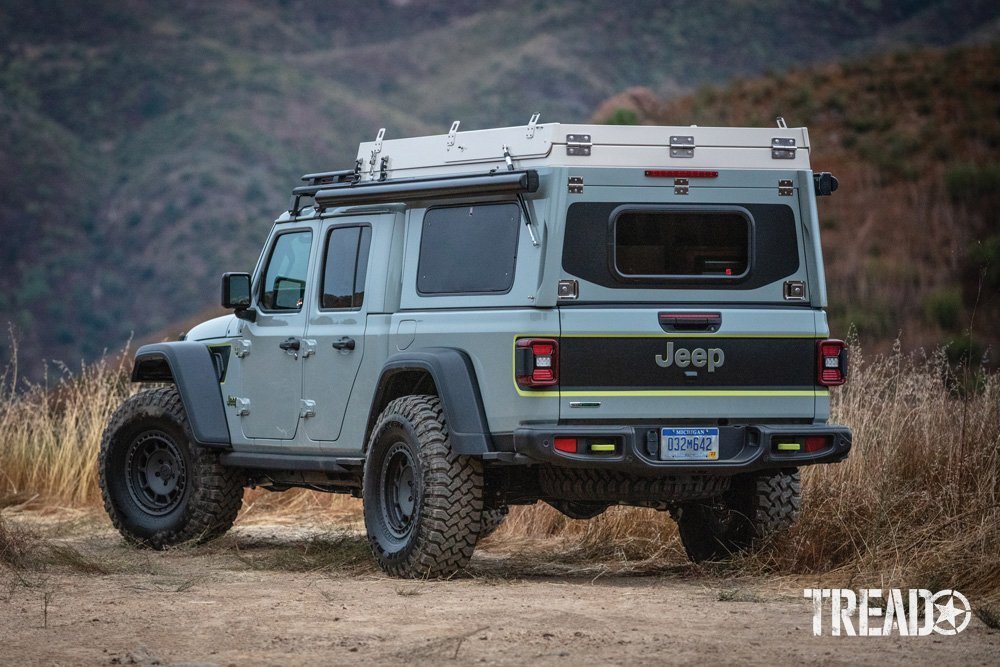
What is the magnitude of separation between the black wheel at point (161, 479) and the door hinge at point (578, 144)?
359 cm

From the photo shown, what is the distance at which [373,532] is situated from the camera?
351 inches

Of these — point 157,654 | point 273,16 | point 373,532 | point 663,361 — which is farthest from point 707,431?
point 273,16

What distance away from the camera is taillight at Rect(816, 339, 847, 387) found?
8.41 m

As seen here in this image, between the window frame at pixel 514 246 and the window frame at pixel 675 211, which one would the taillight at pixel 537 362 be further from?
the window frame at pixel 675 211

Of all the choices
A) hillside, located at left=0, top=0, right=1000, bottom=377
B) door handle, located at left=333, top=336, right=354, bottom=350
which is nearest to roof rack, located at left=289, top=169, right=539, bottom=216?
door handle, located at left=333, top=336, right=354, bottom=350

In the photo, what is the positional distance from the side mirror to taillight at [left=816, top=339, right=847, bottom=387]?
12.1 feet

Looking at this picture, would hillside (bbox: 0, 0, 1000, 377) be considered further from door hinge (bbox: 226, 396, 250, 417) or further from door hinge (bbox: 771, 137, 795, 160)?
door hinge (bbox: 771, 137, 795, 160)

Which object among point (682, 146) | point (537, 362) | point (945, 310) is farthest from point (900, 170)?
point (537, 362)

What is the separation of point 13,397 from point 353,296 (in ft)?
21.3

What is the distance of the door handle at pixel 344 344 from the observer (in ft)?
30.1

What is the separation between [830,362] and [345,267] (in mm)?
2884

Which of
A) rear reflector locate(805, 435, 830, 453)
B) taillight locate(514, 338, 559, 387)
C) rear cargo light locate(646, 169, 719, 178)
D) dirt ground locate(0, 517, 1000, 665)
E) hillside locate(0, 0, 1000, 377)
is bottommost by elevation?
dirt ground locate(0, 517, 1000, 665)

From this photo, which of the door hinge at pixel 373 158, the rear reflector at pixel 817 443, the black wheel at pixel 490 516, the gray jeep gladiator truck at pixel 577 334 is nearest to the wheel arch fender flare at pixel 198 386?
the gray jeep gladiator truck at pixel 577 334

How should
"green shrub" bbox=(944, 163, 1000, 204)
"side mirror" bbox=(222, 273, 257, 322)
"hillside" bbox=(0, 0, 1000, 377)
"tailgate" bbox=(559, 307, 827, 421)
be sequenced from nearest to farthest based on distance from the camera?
"tailgate" bbox=(559, 307, 827, 421) → "side mirror" bbox=(222, 273, 257, 322) → "green shrub" bbox=(944, 163, 1000, 204) → "hillside" bbox=(0, 0, 1000, 377)
